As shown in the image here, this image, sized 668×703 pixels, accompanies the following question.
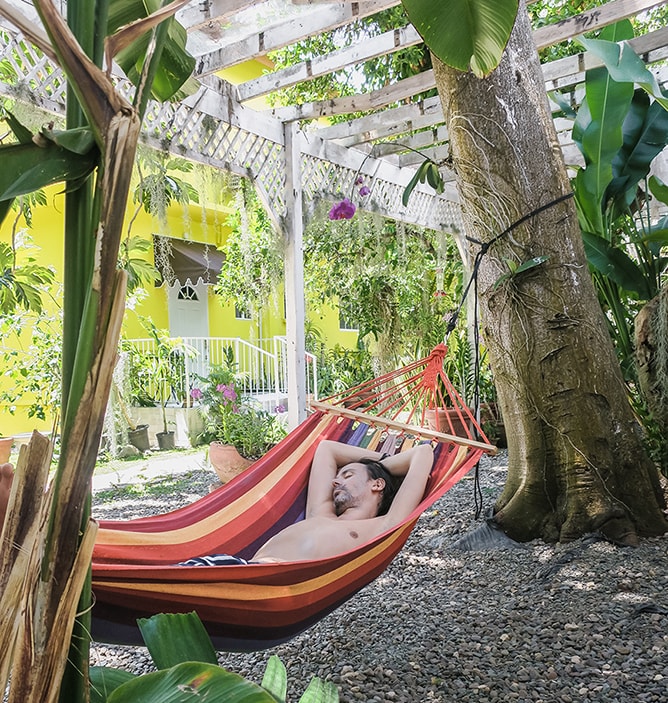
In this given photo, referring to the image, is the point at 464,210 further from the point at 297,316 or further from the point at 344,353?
the point at 344,353

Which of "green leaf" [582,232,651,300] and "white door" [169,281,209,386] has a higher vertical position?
"white door" [169,281,209,386]

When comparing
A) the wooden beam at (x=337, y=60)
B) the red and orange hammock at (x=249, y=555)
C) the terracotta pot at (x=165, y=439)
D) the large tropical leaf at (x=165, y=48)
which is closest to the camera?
the large tropical leaf at (x=165, y=48)

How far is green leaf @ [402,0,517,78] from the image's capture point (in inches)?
48.6

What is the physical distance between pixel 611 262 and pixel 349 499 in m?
1.55

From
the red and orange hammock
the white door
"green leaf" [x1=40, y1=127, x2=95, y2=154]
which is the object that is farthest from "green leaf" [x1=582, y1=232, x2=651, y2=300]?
the white door

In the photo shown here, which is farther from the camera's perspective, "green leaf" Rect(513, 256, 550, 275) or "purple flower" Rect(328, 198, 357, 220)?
"purple flower" Rect(328, 198, 357, 220)

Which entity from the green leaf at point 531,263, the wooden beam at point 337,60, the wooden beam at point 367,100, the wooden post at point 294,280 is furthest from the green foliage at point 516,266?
the wooden post at point 294,280

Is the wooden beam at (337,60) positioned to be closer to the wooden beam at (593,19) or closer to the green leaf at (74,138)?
the wooden beam at (593,19)

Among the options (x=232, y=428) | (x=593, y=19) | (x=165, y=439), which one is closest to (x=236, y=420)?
(x=232, y=428)

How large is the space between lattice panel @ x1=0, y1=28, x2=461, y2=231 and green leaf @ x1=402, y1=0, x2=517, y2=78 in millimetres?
2221

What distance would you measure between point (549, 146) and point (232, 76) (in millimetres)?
7595

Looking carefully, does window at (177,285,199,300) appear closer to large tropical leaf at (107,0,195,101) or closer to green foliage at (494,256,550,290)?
green foliage at (494,256,550,290)

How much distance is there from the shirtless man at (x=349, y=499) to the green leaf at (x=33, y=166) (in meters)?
1.69

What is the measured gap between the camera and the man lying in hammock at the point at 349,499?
86.3 inches
